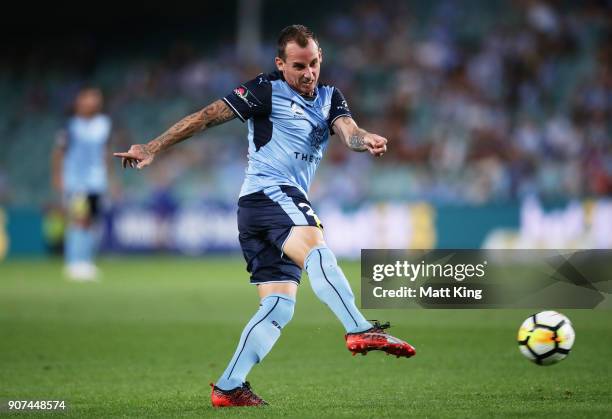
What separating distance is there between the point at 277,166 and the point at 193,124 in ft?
1.73

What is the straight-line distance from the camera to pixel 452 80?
2289 centimetres

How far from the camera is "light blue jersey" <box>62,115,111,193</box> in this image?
623 inches

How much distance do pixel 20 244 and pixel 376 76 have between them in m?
8.34

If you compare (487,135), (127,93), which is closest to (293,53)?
(487,135)

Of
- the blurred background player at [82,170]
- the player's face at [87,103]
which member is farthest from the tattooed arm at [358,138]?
the blurred background player at [82,170]

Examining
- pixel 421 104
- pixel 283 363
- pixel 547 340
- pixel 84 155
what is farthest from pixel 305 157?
pixel 421 104

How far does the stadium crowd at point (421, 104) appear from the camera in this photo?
68.2ft

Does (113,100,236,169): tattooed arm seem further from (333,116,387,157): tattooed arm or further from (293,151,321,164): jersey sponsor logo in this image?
(333,116,387,157): tattooed arm

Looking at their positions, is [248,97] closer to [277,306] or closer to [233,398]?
[277,306]

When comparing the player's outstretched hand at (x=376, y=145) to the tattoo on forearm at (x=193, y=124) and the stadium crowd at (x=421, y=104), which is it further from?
the stadium crowd at (x=421, y=104)

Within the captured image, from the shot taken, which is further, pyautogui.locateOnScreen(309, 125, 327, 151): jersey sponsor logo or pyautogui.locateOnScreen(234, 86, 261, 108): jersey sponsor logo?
pyautogui.locateOnScreen(309, 125, 327, 151): jersey sponsor logo

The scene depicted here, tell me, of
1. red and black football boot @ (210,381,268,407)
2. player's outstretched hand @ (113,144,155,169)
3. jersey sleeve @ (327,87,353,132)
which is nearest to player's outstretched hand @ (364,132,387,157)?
jersey sleeve @ (327,87,353,132)

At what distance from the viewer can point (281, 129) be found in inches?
231

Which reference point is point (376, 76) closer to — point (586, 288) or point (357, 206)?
point (357, 206)
